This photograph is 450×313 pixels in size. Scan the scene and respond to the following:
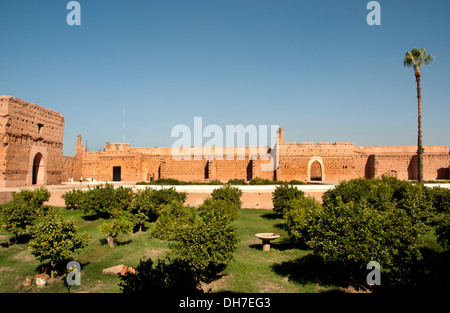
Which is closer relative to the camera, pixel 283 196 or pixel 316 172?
pixel 283 196

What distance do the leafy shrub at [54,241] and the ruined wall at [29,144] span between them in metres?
14.0

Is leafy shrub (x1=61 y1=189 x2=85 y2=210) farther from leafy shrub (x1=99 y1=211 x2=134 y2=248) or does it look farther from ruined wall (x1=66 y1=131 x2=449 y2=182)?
ruined wall (x1=66 y1=131 x2=449 y2=182)

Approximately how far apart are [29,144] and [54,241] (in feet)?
53.8

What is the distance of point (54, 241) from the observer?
8.41m

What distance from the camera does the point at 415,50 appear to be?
18.6 m

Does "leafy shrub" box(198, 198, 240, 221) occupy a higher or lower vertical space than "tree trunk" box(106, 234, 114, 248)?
higher

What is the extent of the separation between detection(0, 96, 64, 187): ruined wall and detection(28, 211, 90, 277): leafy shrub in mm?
13993

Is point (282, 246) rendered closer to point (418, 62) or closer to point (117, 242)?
point (117, 242)

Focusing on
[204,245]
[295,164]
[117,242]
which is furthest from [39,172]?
[204,245]

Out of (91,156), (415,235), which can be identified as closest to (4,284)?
(415,235)

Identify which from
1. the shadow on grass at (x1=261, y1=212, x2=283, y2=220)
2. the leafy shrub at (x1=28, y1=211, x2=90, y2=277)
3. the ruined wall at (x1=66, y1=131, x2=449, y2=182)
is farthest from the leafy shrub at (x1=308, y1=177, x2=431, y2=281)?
the ruined wall at (x1=66, y1=131, x2=449, y2=182)

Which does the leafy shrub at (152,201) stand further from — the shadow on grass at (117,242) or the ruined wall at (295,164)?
the ruined wall at (295,164)

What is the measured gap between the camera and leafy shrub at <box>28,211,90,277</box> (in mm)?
8320

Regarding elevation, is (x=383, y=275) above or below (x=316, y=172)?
below
